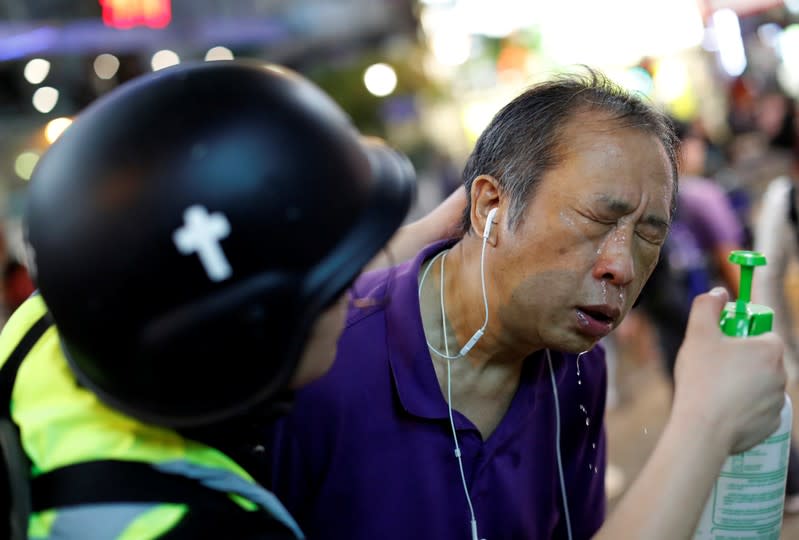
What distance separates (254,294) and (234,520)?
32 centimetres

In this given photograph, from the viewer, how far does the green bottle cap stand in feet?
4.54

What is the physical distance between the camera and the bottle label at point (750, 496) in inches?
54.6

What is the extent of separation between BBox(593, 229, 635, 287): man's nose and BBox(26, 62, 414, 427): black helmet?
56 cm

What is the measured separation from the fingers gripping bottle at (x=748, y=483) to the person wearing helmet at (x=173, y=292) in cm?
67

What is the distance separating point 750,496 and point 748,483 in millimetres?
23

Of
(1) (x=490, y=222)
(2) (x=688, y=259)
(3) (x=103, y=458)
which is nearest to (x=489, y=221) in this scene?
(1) (x=490, y=222)

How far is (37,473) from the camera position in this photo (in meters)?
1.08

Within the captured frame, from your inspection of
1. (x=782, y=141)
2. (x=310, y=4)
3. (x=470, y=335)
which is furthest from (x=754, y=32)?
(x=470, y=335)

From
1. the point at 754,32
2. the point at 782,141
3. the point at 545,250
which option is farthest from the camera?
the point at 754,32

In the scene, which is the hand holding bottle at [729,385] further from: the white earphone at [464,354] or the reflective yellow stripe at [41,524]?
the reflective yellow stripe at [41,524]

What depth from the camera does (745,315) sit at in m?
1.38

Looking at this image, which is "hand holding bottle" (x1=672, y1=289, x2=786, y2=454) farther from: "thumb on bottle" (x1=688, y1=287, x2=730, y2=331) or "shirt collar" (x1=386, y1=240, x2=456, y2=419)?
"shirt collar" (x1=386, y1=240, x2=456, y2=419)

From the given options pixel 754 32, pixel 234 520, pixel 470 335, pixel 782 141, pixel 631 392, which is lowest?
pixel 754 32

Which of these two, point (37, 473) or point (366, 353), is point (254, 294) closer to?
point (37, 473)
